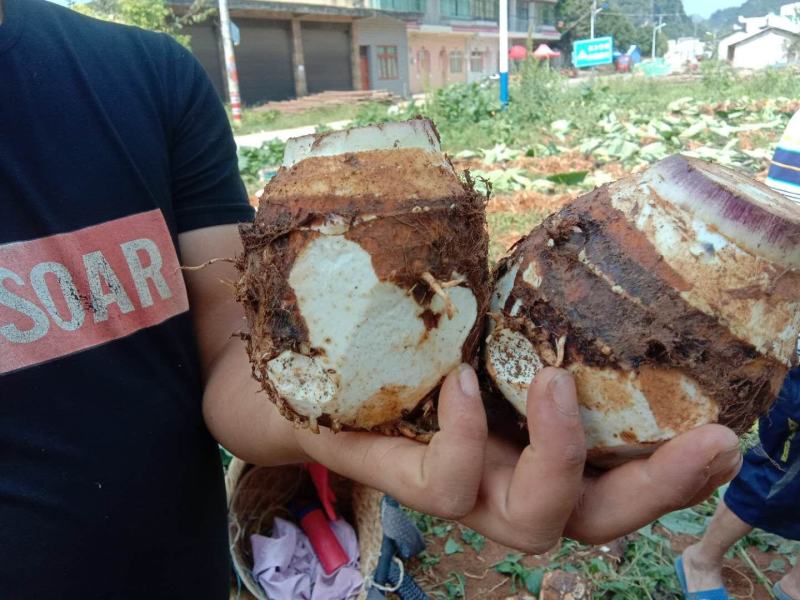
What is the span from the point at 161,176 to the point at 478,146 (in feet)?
33.1

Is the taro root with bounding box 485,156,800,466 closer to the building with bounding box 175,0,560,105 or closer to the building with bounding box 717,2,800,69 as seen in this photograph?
the building with bounding box 175,0,560,105

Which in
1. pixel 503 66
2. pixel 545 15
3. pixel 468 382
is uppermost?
pixel 545 15

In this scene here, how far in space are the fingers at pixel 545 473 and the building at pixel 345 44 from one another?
45.1ft

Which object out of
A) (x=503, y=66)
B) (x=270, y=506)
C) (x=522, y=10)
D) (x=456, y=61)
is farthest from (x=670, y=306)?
(x=522, y=10)

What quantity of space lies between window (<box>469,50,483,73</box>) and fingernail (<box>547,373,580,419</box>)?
40.2 metres

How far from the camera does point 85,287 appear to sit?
121cm

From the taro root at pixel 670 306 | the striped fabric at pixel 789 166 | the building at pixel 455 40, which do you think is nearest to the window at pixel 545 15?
the building at pixel 455 40

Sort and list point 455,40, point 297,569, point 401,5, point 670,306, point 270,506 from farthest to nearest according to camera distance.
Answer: point 455,40
point 401,5
point 270,506
point 297,569
point 670,306

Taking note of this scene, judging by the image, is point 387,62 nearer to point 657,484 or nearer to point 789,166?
point 789,166

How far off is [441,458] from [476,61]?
41399 mm

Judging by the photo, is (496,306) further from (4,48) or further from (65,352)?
(4,48)

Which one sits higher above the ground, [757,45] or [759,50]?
[757,45]

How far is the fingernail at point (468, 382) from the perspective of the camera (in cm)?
104

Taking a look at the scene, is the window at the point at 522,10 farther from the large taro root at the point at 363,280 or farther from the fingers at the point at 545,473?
the fingers at the point at 545,473
